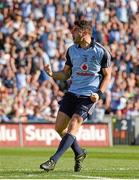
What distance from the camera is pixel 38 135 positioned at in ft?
85.8

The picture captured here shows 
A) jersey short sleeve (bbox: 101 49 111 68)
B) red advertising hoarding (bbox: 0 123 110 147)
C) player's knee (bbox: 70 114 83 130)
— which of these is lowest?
red advertising hoarding (bbox: 0 123 110 147)

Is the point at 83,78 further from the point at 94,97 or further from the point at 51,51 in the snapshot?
the point at 51,51

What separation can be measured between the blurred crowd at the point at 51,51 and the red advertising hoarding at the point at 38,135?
13.4 inches

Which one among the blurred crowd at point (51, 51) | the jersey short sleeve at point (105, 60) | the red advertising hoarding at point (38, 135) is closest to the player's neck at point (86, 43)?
the jersey short sleeve at point (105, 60)

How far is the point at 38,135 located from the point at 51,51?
13.0 ft

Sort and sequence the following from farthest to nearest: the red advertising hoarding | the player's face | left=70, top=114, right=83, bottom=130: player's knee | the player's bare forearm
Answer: the red advertising hoarding, the player's bare forearm, the player's face, left=70, top=114, right=83, bottom=130: player's knee

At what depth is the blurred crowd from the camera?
26906 millimetres

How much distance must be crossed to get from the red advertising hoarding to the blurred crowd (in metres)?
0.34

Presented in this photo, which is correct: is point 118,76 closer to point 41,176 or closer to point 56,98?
point 56,98

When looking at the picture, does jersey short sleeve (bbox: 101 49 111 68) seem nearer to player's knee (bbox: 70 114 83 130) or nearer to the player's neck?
the player's neck

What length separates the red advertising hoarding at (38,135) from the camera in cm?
2561

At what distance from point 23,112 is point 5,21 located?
384 centimetres

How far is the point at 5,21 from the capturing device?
28.4m

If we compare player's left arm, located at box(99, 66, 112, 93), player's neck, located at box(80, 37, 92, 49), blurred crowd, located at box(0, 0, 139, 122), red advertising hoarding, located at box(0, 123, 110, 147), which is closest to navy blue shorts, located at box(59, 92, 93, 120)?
player's left arm, located at box(99, 66, 112, 93)
